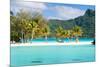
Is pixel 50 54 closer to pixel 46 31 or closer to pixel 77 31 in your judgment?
pixel 46 31

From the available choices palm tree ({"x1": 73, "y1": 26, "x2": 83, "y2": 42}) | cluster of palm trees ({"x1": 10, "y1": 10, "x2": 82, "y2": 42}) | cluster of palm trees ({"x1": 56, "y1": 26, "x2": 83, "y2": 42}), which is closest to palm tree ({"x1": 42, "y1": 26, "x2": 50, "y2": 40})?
cluster of palm trees ({"x1": 10, "y1": 10, "x2": 82, "y2": 42})

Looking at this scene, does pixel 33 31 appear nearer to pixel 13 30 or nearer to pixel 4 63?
pixel 13 30

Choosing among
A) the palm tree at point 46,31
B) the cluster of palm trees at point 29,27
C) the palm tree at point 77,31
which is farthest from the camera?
the palm tree at point 77,31

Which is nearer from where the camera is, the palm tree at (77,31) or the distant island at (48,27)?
A: the distant island at (48,27)

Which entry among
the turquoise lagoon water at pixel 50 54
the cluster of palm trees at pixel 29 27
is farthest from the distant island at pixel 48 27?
the turquoise lagoon water at pixel 50 54

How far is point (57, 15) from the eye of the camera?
102 inches

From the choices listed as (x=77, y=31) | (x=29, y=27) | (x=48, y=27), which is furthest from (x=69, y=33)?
(x=29, y=27)

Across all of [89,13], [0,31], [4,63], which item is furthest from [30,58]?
[89,13]

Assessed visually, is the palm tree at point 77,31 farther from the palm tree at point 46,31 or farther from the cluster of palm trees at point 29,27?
the palm tree at point 46,31

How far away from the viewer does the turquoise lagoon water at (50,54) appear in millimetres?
2400

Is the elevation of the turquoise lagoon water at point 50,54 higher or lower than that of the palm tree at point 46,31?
lower

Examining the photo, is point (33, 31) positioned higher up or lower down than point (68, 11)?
lower down

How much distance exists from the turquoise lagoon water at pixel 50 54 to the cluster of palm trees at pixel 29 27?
0.13 m

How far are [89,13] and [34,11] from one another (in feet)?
2.37
